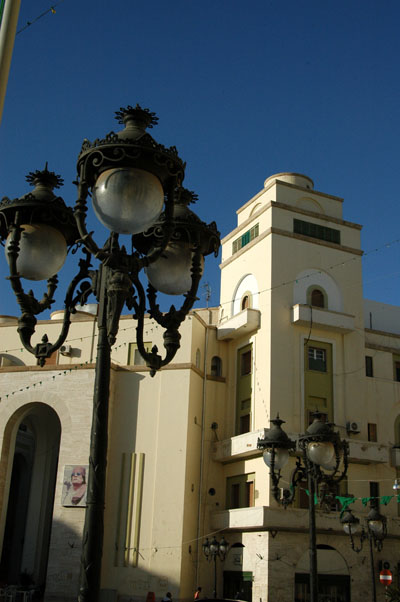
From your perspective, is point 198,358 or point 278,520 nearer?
point 278,520

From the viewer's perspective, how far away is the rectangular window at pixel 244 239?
31281mm

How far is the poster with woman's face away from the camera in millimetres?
25859

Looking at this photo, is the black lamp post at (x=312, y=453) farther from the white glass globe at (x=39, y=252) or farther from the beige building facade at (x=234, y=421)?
the beige building facade at (x=234, y=421)

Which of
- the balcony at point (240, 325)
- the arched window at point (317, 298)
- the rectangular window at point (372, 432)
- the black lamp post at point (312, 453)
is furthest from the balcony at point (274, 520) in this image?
the black lamp post at point (312, 453)

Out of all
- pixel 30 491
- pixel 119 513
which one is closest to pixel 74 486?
pixel 119 513

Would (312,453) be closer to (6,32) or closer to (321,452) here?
(321,452)

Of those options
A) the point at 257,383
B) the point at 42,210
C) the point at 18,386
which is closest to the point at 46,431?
the point at 18,386

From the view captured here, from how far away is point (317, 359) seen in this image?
95.3ft

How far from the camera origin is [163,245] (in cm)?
503

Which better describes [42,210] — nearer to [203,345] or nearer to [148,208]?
[148,208]

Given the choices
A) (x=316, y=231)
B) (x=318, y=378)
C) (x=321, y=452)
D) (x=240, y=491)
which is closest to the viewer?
(x=321, y=452)

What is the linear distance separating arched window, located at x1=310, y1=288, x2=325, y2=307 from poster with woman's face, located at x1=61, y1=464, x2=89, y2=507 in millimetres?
11792

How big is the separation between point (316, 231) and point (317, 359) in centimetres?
585

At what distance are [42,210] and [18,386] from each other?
2377 centimetres
